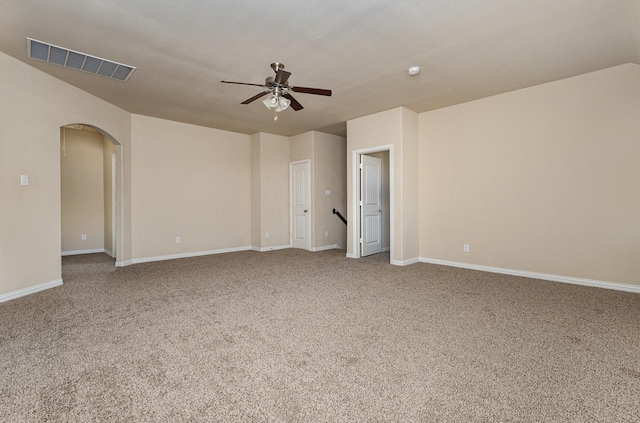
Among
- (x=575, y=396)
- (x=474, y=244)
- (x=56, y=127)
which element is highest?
(x=56, y=127)

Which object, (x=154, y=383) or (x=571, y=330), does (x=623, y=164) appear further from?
(x=154, y=383)

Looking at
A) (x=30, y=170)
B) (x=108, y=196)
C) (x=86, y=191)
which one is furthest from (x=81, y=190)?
(x=30, y=170)

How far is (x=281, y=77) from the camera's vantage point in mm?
3115

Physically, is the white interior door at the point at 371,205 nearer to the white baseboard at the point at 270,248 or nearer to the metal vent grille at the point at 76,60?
the white baseboard at the point at 270,248

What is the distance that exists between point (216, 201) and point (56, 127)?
3.16m

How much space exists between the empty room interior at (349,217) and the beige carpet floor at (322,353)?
2 cm

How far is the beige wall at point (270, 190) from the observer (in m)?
7.19

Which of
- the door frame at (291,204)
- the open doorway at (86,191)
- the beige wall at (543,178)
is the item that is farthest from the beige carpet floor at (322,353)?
the open doorway at (86,191)

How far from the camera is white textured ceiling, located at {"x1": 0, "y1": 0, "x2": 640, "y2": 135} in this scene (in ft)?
Result: 8.65

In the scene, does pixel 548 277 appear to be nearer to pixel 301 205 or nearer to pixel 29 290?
pixel 301 205

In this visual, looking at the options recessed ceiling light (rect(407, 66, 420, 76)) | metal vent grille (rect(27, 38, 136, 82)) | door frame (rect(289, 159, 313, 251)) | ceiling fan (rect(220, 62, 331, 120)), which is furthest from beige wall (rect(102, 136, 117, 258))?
recessed ceiling light (rect(407, 66, 420, 76))

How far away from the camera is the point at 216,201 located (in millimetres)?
6914

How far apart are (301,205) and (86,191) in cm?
478

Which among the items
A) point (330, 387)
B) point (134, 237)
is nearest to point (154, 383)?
point (330, 387)
